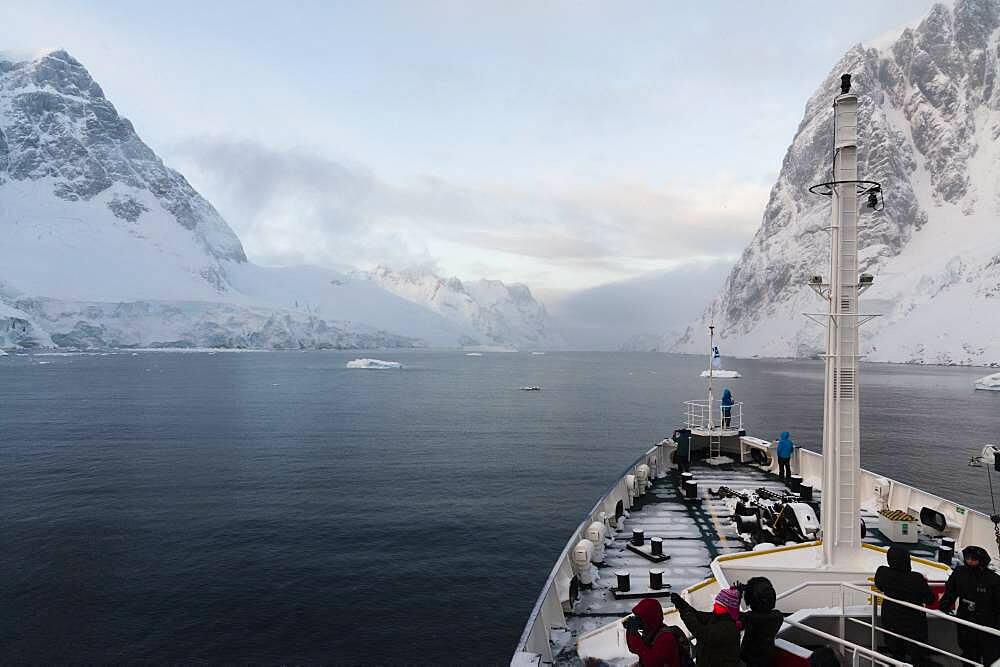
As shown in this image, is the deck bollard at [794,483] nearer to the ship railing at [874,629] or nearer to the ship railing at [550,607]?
the ship railing at [550,607]

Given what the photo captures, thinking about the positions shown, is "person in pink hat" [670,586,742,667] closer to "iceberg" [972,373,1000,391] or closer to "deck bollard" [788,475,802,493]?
"deck bollard" [788,475,802,493]

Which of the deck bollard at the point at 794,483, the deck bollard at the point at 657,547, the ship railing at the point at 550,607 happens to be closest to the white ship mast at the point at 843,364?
the deck bollard at the point at 657,547

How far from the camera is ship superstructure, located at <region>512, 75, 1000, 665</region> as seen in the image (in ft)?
27.1

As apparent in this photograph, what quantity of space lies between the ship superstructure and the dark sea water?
5.85m

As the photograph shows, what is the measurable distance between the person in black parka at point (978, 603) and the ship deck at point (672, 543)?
5822 millimetres

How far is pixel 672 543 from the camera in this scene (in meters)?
16.0

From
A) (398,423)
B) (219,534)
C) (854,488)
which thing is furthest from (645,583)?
(398,423)

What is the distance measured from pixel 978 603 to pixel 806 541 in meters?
7.58

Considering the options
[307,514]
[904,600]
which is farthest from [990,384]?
[904,600]

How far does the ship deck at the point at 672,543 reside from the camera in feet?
40.5

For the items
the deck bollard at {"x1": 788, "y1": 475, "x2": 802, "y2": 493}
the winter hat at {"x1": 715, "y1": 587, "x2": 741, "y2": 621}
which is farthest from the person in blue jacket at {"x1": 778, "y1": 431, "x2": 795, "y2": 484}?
the winter hat at {"x1": 715, "y1": 587, "x2": 741, "y2": 621}

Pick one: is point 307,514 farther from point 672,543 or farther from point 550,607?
point 550,607

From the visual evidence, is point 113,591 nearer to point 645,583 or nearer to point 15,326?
point 645,583

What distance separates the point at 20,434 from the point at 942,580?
64408mm
